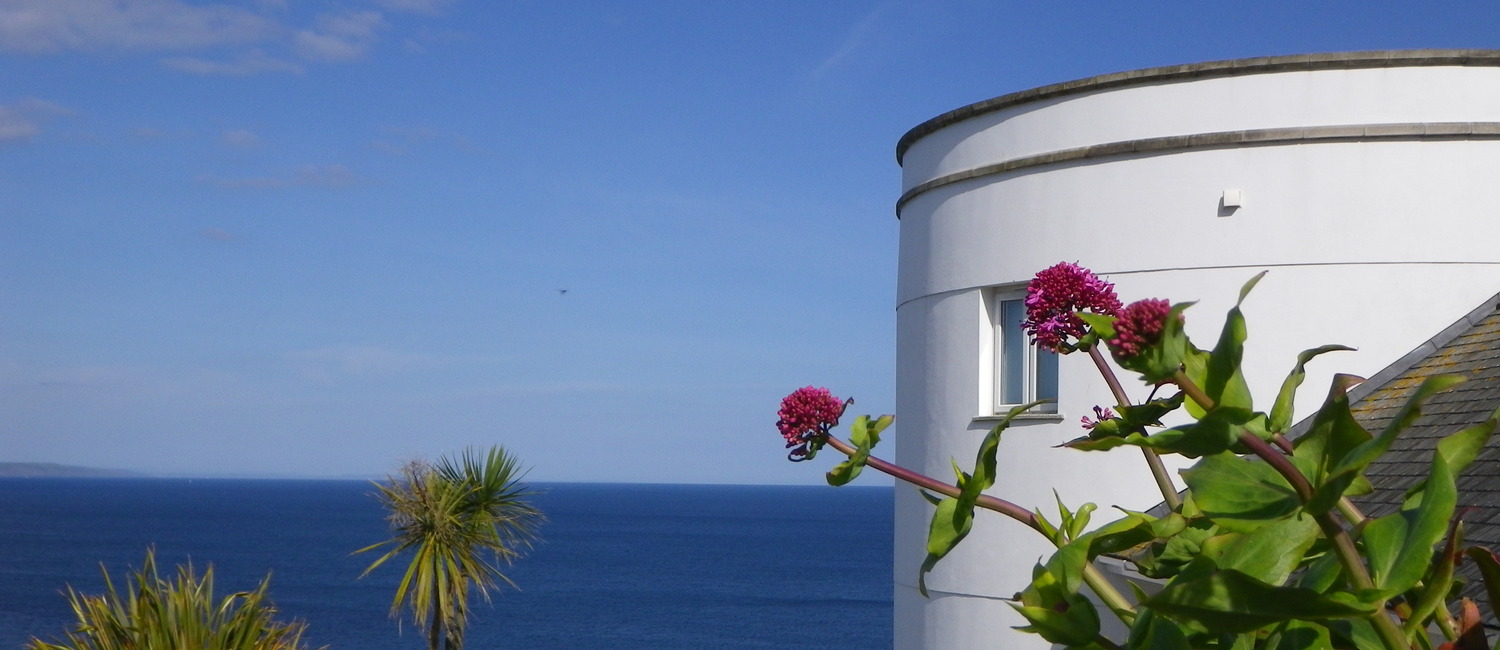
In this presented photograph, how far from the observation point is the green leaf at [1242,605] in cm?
139

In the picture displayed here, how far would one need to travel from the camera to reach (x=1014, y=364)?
1077cm

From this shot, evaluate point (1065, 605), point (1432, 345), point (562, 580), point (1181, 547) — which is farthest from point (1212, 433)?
point (562, 580)

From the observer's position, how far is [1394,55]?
9438mm

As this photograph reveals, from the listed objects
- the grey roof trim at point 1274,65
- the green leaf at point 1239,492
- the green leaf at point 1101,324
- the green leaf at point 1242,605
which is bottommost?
the green leaf at point 1242,605

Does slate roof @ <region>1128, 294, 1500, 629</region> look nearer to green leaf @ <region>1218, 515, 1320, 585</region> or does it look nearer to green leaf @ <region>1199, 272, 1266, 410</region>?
green leaf @ <region>1218, 515, 1320, 585</region>

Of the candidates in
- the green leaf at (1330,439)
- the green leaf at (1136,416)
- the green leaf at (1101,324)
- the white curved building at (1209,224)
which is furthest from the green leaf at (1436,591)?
the white curved building at (1209,224)

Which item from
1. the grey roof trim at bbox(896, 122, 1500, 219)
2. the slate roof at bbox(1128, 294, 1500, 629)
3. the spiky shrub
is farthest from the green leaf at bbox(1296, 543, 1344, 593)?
the spiky shrub

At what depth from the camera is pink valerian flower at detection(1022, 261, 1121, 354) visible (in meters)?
Answer: 1.90

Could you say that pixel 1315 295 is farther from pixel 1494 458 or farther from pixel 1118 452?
pixel 1494 458

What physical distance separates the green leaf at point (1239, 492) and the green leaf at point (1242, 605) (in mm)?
142

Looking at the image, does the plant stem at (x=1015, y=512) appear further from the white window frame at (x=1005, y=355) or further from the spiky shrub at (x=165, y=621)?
the spiky shrub at (x=165, y=621)

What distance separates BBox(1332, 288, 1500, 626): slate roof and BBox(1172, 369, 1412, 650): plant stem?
3585 mm

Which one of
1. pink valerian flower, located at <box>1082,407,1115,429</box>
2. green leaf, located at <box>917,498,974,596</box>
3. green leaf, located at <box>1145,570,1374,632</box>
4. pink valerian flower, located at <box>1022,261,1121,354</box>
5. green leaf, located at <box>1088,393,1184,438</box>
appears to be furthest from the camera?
pink valerian flower, located at <box>1082,407,1115,429</box>

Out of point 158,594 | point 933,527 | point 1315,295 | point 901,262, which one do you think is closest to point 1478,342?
point 1315,295
